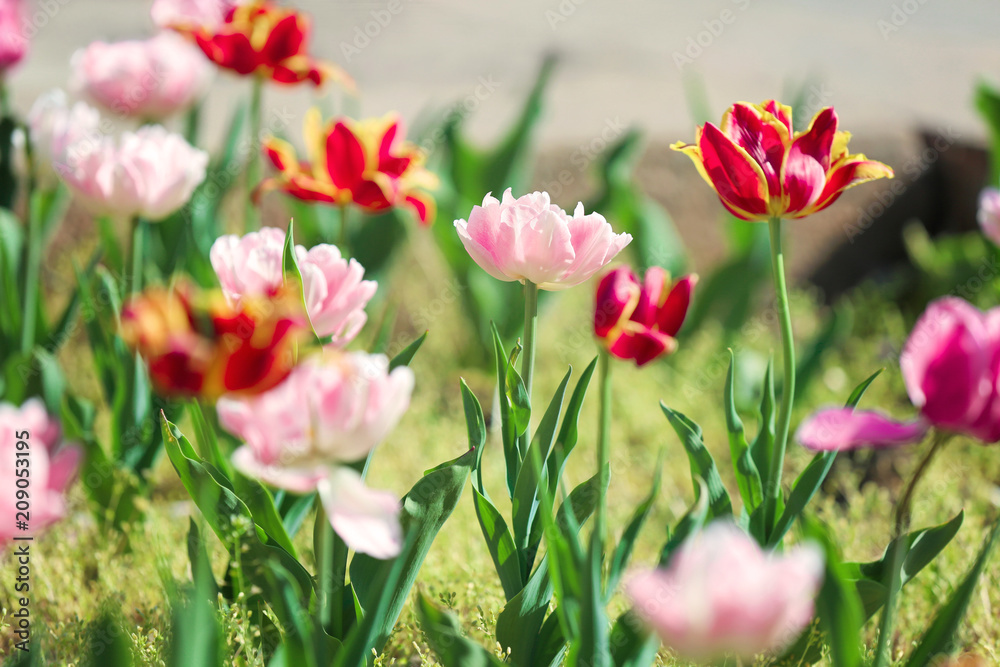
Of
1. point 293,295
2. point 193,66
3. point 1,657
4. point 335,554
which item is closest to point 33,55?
point 193,66

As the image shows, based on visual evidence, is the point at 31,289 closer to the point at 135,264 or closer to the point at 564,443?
the point at 135,264

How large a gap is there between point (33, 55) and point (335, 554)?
3184 mm

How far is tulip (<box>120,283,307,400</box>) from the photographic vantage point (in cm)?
46

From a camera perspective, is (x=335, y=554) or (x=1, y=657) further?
(x=1, y=657)

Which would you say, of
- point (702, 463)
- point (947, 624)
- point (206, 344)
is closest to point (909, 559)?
point (947, 624)

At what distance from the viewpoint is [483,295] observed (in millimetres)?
1979

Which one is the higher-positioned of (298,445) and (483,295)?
(298,445)

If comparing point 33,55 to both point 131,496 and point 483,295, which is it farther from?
point 131,496

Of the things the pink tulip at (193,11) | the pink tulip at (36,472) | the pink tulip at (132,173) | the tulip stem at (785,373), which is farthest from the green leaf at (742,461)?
the pink tulip at (193,11)

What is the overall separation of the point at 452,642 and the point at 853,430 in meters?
0.37

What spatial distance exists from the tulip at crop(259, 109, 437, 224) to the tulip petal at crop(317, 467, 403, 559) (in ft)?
2.20

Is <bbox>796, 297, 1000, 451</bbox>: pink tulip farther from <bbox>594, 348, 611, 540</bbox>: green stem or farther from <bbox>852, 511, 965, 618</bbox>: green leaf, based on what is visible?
<bbox>852, 511, 965, 618</bbox>: green leaf

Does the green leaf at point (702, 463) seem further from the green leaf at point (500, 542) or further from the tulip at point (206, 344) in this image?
the tulip at point (206, 344)

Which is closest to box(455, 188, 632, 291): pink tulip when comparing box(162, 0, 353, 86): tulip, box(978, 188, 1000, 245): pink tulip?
box(978, 188, 1000, 245): pink tulip
